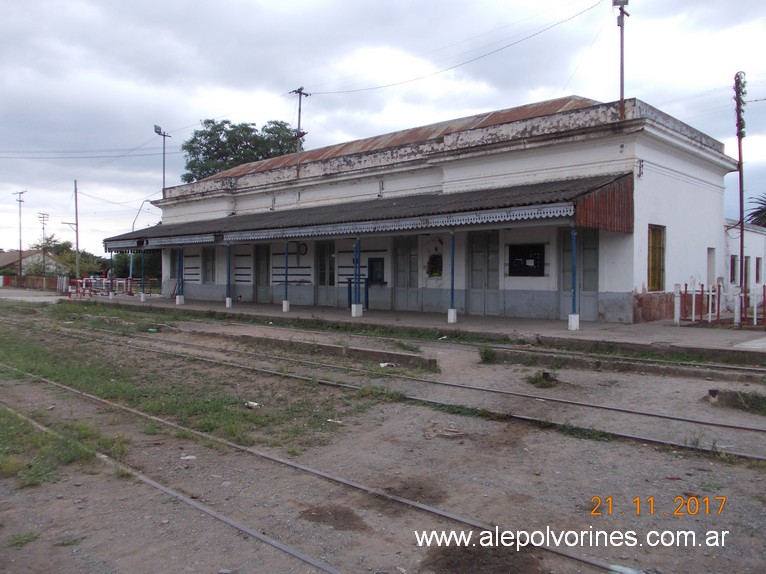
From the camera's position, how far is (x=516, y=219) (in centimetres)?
1405

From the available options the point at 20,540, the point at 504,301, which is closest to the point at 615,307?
the point at 504,301

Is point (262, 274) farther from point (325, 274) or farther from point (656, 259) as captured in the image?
point (656, 259)

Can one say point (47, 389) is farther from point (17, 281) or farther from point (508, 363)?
point (17, 281)

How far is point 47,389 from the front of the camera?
911 cm

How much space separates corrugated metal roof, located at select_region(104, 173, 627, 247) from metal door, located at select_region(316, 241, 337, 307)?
5.17 ft

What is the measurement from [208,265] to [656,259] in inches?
848

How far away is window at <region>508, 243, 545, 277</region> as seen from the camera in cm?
1675

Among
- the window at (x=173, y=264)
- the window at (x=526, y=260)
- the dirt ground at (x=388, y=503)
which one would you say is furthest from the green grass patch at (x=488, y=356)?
the window at (x=173, y=264)

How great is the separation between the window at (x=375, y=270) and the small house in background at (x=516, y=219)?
62mm

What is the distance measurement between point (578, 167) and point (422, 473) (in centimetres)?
1310

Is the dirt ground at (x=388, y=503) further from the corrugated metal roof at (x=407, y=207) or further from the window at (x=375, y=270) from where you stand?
the window at (x=375, y=270)

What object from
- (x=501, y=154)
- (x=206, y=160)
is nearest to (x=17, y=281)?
(x=206, y=160)

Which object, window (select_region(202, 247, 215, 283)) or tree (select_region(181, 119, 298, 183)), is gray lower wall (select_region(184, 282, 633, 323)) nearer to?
window (select_region(202, 247, 215, 283))

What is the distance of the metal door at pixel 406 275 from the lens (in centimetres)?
2031
